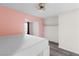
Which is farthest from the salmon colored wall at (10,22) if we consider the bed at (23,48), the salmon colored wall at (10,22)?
the bed at (23,48)

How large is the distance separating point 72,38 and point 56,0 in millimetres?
2664

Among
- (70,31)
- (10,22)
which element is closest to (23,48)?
(10,22)

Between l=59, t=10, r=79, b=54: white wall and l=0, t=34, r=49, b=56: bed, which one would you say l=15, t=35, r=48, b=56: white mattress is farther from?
l=59, t=10, r=79, b=54: white wall

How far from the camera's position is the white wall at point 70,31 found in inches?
106

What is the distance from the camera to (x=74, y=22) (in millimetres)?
2736

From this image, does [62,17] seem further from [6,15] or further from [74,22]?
[6,15]

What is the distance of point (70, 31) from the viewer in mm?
2902

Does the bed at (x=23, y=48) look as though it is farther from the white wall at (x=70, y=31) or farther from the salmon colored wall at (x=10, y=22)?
the white wall at (x=70, y=31)

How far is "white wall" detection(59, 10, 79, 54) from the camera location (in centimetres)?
269

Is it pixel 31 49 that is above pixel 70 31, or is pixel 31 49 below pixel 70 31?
above

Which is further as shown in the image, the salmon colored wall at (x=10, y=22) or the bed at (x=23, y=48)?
the salmon colored wall at (x=10, y=22)

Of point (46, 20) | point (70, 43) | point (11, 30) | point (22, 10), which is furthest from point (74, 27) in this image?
point (11, 30)

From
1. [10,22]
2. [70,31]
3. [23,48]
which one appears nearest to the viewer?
[23,48]

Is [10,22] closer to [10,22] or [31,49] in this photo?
[10,22]
